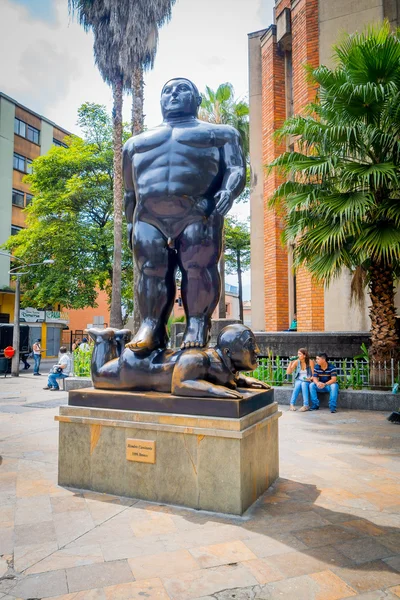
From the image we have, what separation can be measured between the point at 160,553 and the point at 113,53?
1709 cm

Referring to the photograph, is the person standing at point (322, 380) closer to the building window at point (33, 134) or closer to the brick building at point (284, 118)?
the brick building at point (284, 118)

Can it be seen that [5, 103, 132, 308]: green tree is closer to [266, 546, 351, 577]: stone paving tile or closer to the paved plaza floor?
the paved plaza floor

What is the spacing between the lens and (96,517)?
323cm

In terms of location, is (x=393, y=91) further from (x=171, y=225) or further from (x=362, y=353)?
(x=171, y=225)

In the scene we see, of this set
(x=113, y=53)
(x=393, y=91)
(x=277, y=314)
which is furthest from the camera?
(x=113, y=53)

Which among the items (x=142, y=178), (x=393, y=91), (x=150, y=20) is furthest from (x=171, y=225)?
(x=150, y=20)

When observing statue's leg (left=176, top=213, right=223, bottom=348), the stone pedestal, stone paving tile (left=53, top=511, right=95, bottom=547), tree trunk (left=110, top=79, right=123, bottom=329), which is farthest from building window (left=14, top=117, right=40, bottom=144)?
stone paving tile (left=53, top=511, right=95, bottom=547)

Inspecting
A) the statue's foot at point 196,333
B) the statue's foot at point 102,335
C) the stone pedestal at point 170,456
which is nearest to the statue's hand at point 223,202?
the statue's foot at point 196,333

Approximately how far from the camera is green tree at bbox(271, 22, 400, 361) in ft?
26.3

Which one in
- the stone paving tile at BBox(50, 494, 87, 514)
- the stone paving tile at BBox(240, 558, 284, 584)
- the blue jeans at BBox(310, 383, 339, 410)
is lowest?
the stone paving tile at BBox(50, 494, 87, 514)

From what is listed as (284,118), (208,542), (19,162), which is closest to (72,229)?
(284,118)

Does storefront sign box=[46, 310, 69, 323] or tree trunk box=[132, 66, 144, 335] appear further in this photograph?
storefront sign box=[46, 310, 69, 323]

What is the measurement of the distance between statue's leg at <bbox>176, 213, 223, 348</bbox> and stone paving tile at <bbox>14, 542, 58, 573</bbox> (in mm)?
1832

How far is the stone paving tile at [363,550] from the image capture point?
265cm
